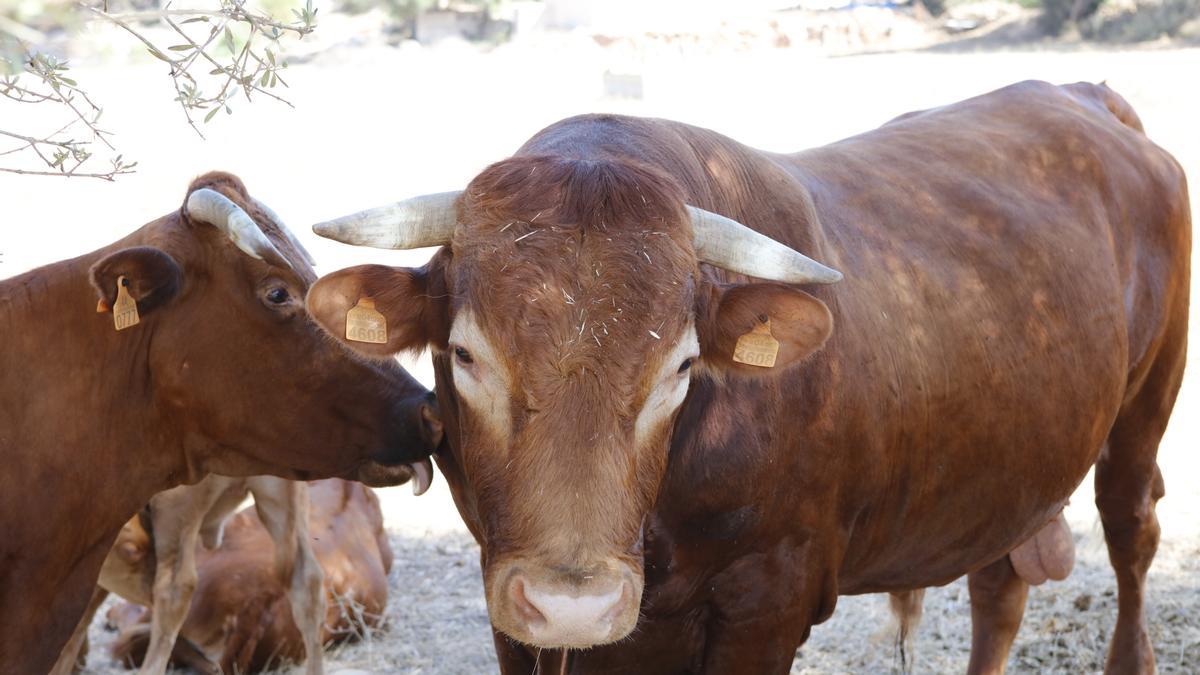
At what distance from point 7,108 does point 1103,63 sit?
16.6m

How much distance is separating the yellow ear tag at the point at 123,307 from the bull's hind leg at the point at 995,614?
11.2 feet

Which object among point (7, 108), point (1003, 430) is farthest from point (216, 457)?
point (7, 108)

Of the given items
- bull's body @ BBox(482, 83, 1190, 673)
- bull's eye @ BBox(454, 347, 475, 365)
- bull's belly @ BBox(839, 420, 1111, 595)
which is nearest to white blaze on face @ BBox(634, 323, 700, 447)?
bull's body @ BBox(482, 83, 1190, 673)

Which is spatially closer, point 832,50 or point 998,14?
point 832,50

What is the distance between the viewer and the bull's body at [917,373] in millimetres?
3506

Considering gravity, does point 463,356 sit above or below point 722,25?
above

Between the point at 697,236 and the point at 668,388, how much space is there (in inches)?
14.1

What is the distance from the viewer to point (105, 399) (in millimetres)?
4102

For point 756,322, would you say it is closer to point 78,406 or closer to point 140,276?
point 140,276

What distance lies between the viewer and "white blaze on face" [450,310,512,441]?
2.99 meters

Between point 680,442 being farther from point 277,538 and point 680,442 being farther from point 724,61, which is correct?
point 724,61

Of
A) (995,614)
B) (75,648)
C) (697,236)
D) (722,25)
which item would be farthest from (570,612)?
(722,25)

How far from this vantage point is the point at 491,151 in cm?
1592

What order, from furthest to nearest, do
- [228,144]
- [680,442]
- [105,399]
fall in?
[228,144], [105,399], [680,442]
